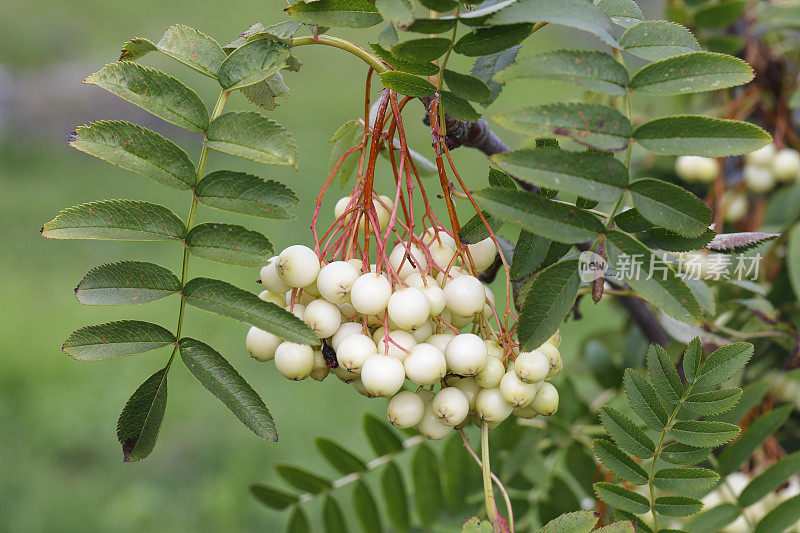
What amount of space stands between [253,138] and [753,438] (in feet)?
2.37

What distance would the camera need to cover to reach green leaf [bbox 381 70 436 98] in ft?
2.17

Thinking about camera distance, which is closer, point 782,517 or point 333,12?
point 333,12

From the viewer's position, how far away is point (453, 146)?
825 mm

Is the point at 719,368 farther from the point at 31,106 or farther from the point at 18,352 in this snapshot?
the point at 31,106

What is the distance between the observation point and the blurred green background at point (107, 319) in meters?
2.28

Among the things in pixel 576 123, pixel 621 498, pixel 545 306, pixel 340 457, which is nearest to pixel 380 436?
pixel 340 457

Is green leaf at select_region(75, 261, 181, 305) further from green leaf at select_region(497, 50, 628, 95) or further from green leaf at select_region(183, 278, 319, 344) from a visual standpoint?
green leaf at select_region(497, 50, 628, 95)

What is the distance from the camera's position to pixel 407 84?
0.67 m

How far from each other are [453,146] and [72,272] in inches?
126

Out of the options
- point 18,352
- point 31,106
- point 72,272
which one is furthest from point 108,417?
point 31,106

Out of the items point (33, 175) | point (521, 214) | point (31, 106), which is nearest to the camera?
point (521, 214)

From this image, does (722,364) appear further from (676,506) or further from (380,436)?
(380,436)

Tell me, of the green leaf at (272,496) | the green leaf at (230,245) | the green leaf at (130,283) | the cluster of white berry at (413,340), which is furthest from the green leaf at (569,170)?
the green leaf at (272,496)

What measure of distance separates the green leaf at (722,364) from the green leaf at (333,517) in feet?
2.01
